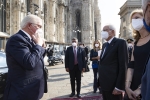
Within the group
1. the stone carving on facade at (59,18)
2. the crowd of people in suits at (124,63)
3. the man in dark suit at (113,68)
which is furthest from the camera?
the stone carving on facade at (59,18)

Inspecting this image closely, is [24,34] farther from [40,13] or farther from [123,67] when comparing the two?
[40,13]

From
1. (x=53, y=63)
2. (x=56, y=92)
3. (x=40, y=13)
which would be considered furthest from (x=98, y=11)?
(x=56, y=92)

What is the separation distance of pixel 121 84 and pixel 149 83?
83.2 inches

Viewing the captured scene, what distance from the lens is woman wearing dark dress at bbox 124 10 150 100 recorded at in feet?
7.81

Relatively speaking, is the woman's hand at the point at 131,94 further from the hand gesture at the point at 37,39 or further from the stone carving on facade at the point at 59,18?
the stone carving on facade at the point at 59,18

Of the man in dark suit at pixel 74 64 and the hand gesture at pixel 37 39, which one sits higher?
the hand gesture at pixel 37 39

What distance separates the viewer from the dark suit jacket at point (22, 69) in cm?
233

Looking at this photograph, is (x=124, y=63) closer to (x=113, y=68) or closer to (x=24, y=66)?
(x=113, y=68)

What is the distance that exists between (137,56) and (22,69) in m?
1.50

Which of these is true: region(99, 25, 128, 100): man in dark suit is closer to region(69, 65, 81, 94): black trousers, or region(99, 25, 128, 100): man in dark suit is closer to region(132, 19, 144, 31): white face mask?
region(132, 19, 144, 31): white face mask

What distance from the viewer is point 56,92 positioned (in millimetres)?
6426

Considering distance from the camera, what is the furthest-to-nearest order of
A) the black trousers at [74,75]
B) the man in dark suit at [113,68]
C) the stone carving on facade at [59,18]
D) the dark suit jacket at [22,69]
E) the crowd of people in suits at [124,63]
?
the stone carving on facade at [59,18] < the black trousers at [74,75] < the man in dark suit at [113,68] < the crowd of people in suits at [124,63] < the dark suit jacket at [22,69]

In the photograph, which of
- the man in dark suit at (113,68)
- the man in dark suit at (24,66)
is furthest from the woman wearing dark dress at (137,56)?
the man in dark suit at (24,66)

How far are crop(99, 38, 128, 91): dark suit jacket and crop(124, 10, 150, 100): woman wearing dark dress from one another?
435mm
